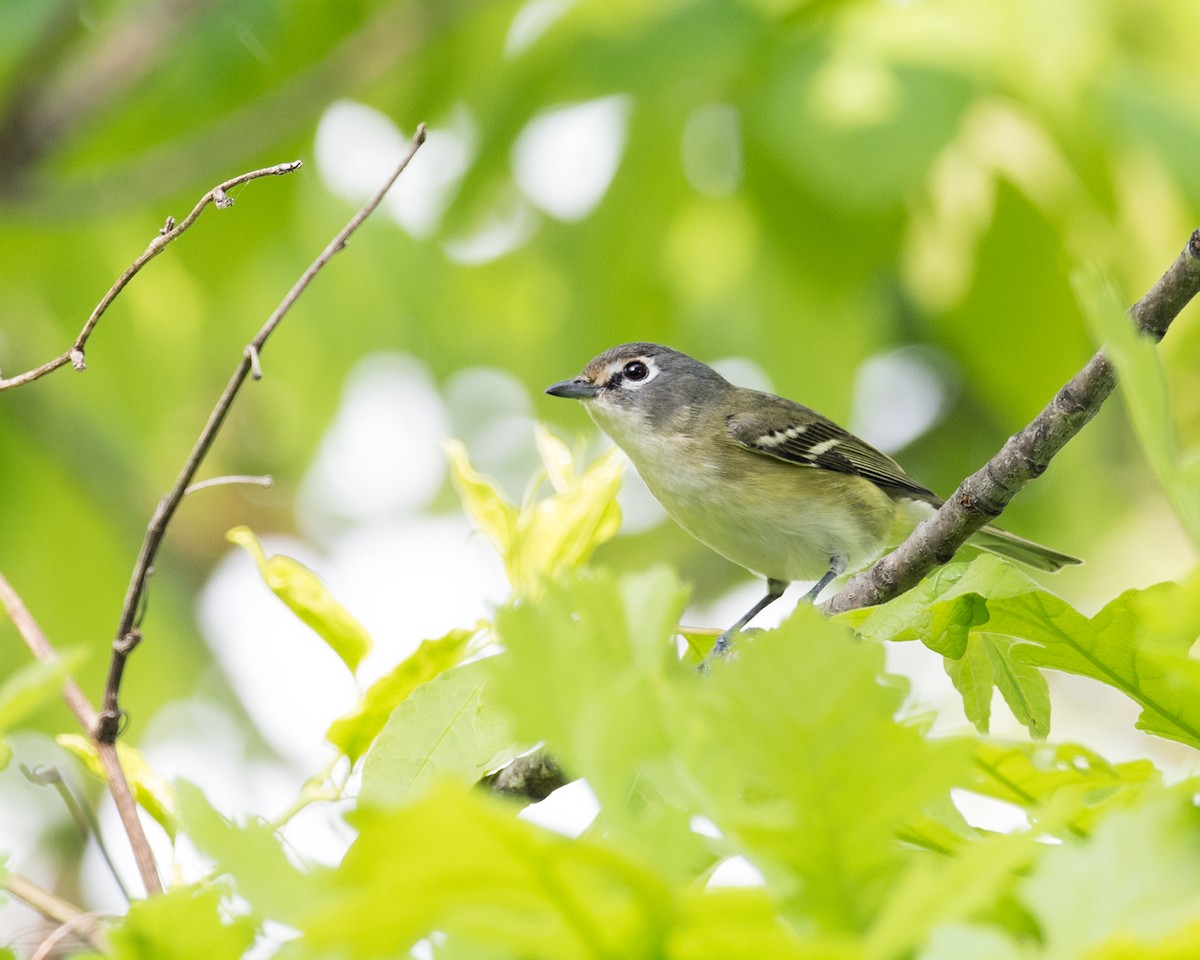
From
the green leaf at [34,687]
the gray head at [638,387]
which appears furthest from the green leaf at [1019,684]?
the gray head at [638,387]

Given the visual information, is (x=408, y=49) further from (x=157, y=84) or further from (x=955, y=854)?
(x=955, y=854)

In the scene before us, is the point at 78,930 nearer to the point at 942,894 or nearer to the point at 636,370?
the point at 942,894

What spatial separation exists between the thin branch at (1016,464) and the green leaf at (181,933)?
1.00 meters

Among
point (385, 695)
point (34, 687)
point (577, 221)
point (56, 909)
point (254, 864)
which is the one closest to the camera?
point (254, 864)

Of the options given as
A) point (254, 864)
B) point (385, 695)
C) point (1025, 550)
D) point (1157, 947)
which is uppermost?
point (254, 864)

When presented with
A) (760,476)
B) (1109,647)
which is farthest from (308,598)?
(760,476)

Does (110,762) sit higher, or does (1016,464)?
(110,762)

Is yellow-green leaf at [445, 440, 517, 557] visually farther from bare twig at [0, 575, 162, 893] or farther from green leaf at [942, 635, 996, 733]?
green leaf at [942, 635, 996, 733]

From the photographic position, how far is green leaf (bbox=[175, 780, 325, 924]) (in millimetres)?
675

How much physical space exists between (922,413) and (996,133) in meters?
2.83

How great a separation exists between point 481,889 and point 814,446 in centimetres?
433

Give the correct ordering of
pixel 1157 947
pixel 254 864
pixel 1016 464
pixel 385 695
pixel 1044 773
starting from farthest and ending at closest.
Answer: pixel 1016 464, pixel 385 695, pixel 1044 773, pixel 254 864, pixel 1157 947

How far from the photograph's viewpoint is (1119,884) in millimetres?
621

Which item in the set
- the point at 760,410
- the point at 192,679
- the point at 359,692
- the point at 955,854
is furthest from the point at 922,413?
the point at 955,854
